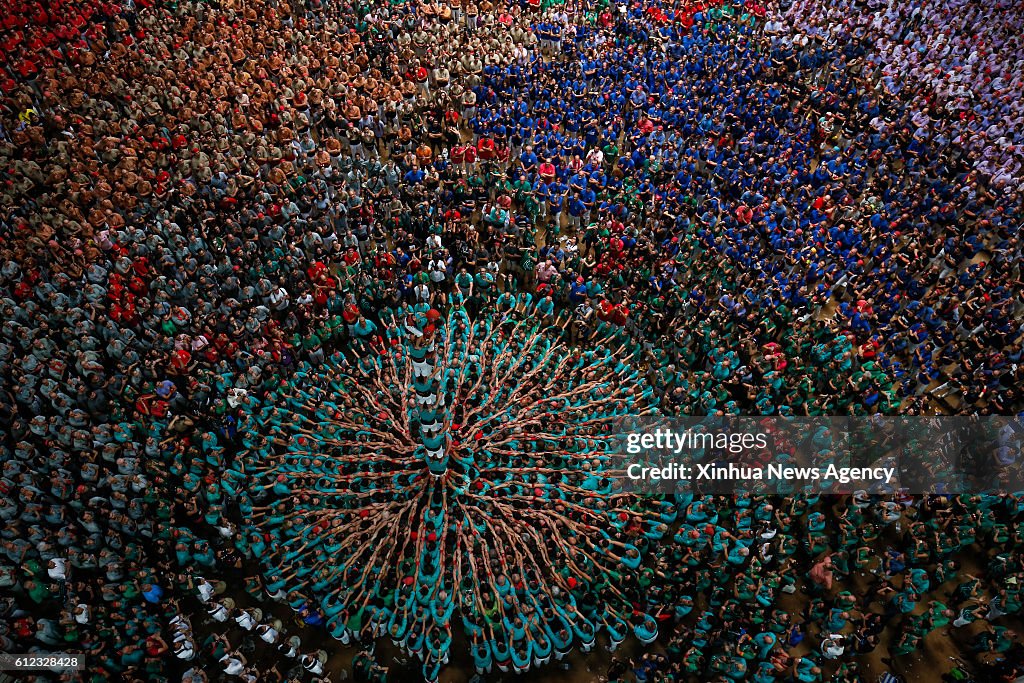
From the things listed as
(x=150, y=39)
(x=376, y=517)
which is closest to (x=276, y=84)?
(x=150, y=39)

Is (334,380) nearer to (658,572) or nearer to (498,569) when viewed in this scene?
(498,569)

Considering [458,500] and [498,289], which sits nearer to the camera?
[458,500]

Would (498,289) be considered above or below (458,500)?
above
